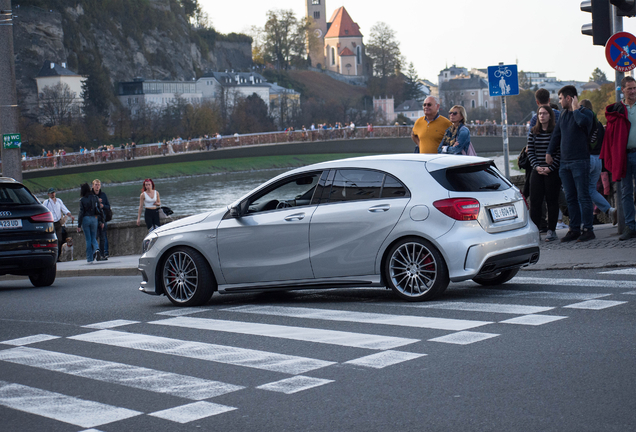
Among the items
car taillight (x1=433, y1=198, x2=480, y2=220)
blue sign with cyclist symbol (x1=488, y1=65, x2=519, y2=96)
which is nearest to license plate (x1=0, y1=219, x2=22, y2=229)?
car taillight (x1=433, y1=198, x2=480, y2=220)

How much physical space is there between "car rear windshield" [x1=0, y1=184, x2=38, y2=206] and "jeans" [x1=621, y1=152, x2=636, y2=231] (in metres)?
8.63

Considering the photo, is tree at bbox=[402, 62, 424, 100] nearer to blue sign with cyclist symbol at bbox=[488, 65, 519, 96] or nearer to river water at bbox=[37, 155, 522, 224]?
river water at bbox=[37, 155, 522, 224]

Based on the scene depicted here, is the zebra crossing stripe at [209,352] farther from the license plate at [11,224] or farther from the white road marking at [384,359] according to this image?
the license plate at [11,224]

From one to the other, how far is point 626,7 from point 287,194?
539cm

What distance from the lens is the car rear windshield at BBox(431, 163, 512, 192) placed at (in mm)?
8211

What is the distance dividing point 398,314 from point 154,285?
3.15 metres

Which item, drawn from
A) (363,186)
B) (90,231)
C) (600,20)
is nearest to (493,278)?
(363,186)

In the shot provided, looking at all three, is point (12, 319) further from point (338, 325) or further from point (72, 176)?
point (72, 176)

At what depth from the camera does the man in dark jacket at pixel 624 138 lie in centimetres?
1124

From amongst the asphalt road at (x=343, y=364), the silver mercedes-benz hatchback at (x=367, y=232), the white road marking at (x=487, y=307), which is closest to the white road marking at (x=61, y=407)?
the asphalt road at (x=343, y=364)

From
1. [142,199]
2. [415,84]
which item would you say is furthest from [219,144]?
[415,84]

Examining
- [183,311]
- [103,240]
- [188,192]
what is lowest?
[188,192]

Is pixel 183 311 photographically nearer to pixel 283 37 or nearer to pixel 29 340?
pixel 29 340

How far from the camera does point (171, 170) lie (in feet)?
322
